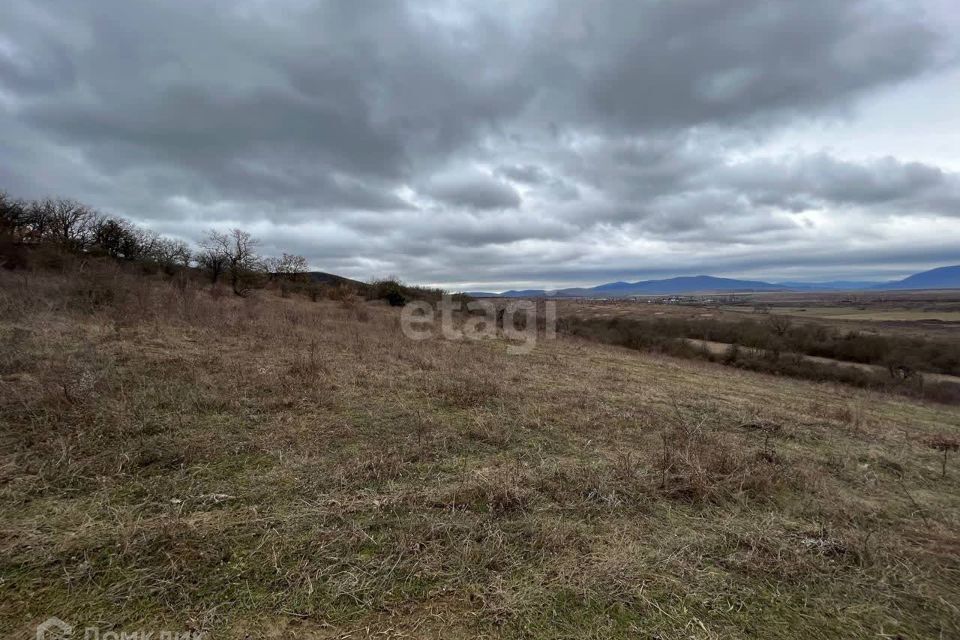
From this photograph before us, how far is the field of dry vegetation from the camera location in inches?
78.5

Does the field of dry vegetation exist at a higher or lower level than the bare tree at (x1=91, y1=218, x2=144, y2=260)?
lower

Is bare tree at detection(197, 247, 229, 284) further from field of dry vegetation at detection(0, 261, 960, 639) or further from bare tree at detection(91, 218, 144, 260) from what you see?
field of dry vegetation at detection(0, 261, 960, 639)

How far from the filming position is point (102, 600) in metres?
1.92

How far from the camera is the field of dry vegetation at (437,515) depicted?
1994 mm

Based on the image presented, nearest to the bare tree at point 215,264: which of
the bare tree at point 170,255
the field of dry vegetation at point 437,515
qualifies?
the bare tree at point 170,255

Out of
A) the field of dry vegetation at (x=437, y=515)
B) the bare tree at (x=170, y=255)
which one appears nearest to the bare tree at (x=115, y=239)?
the bare tree at (x=170, y=255)

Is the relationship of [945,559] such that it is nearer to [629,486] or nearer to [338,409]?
Answer: [629,486]

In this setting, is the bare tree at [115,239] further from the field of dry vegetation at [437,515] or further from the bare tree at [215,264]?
the field of dry vegetation at [437,515]

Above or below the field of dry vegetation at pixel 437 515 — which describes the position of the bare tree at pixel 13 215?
above

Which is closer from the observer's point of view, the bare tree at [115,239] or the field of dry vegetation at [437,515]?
the field of dry vegetation at [437,515]

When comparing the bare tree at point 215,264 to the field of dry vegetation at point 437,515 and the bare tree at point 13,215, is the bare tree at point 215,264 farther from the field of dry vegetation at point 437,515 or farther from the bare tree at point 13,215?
the field of dry vegetation at point 437,515

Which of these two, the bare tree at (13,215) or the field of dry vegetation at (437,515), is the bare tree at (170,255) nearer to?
the bare tree at (13,215)

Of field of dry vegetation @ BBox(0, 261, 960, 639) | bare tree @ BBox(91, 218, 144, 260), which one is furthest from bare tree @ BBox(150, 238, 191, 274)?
field of dry vegetation @ BBox(0, 261, 960, 639)

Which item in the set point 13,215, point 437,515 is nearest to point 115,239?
point 13,215
